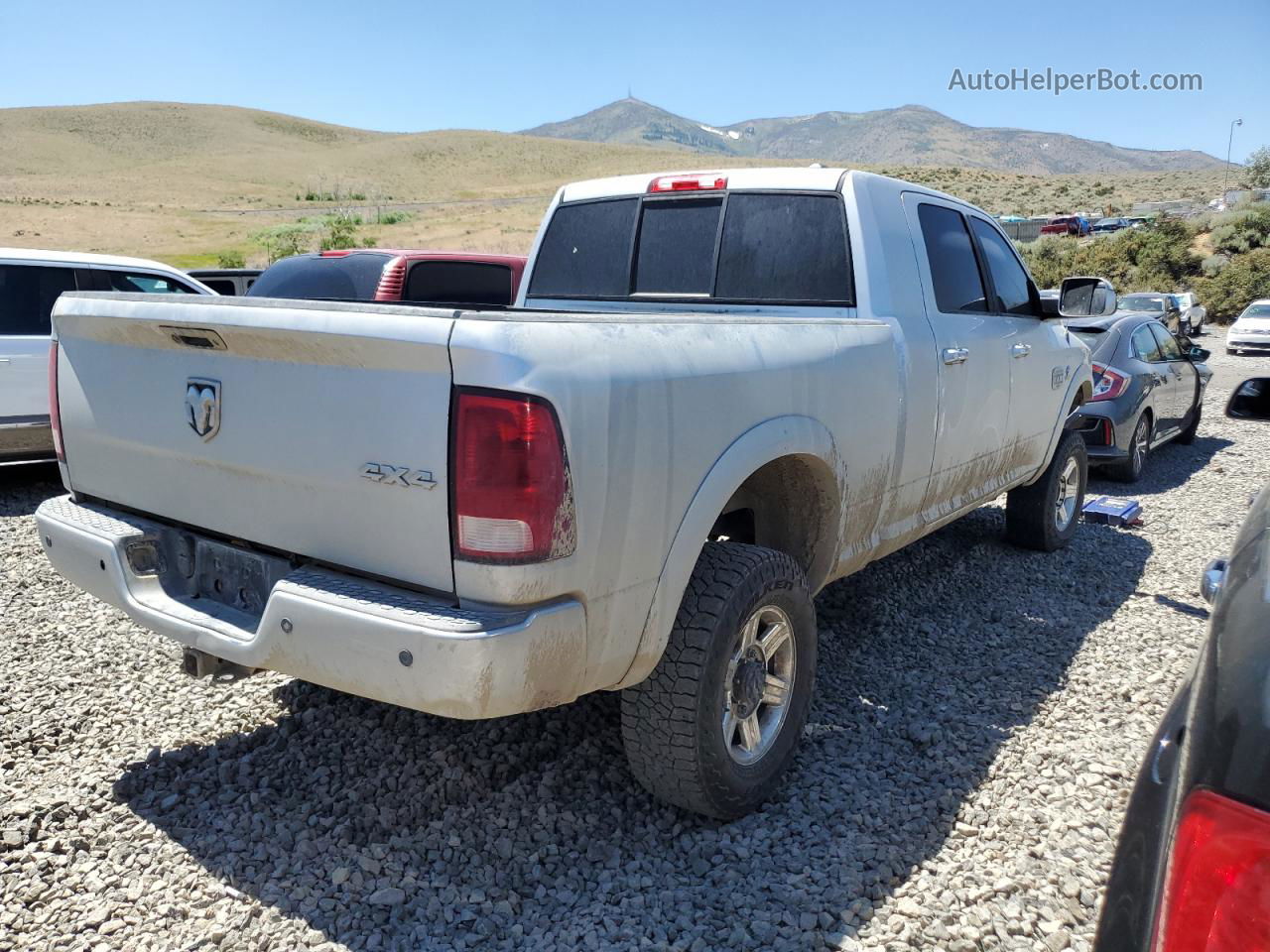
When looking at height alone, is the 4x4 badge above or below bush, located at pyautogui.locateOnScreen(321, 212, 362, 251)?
below

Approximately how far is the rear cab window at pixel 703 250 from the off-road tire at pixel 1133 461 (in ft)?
18.9

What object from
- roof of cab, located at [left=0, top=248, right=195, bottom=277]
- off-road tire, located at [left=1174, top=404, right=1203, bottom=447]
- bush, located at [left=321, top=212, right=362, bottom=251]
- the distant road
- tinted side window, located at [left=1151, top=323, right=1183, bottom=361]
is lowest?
off-road tire, located at [left=1174, top=404, right=1203, bottom=447]

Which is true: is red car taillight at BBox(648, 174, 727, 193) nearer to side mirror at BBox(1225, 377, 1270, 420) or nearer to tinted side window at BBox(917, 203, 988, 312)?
tinted side window at BBox(917, 203, 988, 312)

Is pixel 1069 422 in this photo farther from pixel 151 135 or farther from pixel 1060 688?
pixel 151 135

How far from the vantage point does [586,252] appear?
449cm

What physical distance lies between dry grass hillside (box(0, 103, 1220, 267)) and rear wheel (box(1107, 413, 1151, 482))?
38.9 m

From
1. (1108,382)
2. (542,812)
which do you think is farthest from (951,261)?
(1108,382)

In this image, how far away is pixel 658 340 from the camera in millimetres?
2518

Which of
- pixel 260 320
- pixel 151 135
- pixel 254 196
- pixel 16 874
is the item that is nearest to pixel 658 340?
pixel 260 320

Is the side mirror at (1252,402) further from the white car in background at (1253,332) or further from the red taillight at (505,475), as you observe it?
the white car in background at (1253,332)

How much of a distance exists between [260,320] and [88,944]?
170 cm

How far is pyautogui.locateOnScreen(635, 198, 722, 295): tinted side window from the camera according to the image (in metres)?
4.09

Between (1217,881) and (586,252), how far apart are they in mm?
3872

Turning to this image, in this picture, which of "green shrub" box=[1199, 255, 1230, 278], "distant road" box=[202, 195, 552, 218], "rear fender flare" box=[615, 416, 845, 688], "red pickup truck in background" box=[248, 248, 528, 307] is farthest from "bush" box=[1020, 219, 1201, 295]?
"distant road" box=[202, 195, 552, 218]
